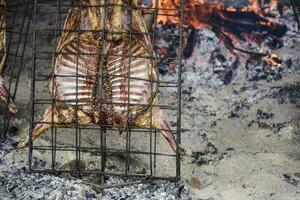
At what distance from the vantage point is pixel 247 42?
22.5 feet

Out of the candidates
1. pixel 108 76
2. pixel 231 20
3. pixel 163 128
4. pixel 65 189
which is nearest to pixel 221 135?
pixel 163 128

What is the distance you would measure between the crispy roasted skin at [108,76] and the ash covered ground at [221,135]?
1.48ft

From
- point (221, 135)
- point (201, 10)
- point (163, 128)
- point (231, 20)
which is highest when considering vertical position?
point (201, 10)

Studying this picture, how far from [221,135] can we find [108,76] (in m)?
1.76

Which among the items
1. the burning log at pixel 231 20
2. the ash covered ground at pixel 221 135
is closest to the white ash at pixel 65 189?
the ash covered ground at pixel 221 135

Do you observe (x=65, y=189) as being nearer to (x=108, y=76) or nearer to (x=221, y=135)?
(x=108, y=76)

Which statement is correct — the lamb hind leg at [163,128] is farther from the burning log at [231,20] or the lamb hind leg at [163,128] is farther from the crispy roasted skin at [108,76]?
the burning log at [231,20]

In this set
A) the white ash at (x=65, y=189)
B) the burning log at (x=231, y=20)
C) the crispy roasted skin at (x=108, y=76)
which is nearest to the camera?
the white ash at (x=65, y=189)

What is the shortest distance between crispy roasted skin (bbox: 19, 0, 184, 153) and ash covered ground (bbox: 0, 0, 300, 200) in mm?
451

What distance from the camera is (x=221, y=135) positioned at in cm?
547

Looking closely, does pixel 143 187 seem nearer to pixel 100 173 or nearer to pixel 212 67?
pixel 100 173

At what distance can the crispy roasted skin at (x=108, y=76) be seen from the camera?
430 centimetres

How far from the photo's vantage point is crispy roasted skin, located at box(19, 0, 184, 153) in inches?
169

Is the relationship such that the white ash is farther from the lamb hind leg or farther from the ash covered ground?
the lamb hind leg
